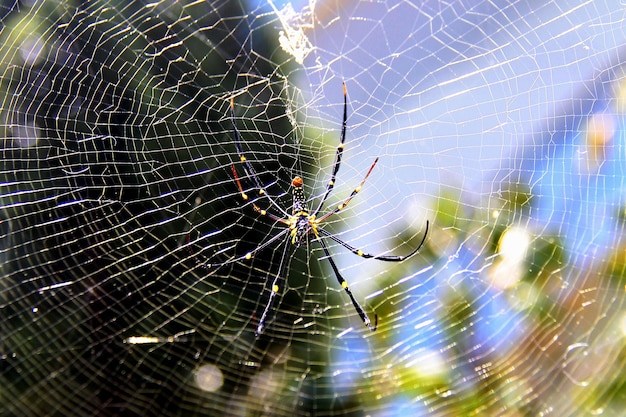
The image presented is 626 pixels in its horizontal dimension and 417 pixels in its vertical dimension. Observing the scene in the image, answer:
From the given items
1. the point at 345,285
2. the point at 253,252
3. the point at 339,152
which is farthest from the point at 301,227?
the point at 339,152

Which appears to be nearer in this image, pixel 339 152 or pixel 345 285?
pixel 339 152

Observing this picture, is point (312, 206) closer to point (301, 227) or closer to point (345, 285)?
point (301, 227)

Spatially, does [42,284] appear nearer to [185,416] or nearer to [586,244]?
[185,416]

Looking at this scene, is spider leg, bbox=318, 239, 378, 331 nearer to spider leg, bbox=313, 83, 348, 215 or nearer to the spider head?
the spider head

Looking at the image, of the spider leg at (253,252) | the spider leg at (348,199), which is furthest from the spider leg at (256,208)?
the spider leg at (348,199)

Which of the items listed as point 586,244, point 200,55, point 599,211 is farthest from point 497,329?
point 200,55

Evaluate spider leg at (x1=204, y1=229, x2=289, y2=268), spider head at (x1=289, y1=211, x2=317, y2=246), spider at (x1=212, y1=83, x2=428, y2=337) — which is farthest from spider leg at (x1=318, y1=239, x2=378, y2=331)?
spider leg at (x1=204, y1=229, x2=289, y2=268)

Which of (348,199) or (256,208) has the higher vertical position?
(348,199)

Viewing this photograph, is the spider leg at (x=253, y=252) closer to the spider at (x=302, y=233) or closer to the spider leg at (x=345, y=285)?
the spider at (x=302, y=233)
